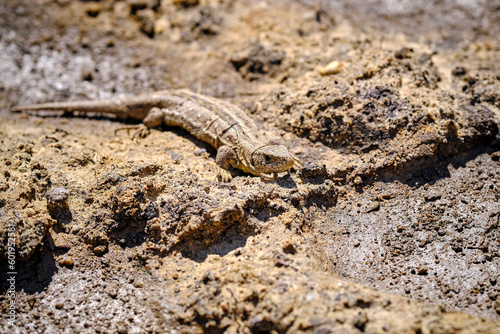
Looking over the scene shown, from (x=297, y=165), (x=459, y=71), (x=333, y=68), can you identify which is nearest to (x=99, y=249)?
(x=297, y=165)

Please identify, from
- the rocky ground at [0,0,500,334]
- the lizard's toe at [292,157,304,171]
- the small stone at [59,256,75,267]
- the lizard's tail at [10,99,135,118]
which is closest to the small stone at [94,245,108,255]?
the rocky ground at [0,0,500,334]

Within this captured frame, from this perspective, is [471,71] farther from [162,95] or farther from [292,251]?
[162,95]

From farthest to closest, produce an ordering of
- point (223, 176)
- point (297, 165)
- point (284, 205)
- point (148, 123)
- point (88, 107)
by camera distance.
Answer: point (88, 107)
point (148, 123)
point (297, 165)
point (223, 176)
point (284, 205)

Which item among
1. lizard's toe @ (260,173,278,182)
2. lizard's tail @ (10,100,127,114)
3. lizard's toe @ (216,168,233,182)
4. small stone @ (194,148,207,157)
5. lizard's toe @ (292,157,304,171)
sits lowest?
lizard's tail @ (10,100,127,114)

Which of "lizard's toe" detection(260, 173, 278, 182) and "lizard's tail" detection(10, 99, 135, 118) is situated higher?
"lizard's toe" detection(260, 173, 278, 182)

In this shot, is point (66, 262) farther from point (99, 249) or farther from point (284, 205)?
point (284, 205)

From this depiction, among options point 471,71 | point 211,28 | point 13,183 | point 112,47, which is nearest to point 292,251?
point 13,183

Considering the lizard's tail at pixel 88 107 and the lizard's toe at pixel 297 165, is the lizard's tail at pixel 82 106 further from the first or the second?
the lizard's toe at pixel 297 165

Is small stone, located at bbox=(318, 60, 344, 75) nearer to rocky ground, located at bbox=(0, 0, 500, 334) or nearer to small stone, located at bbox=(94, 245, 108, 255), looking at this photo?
rocky ground, located at bbox=(0, 0, 500, 334)
